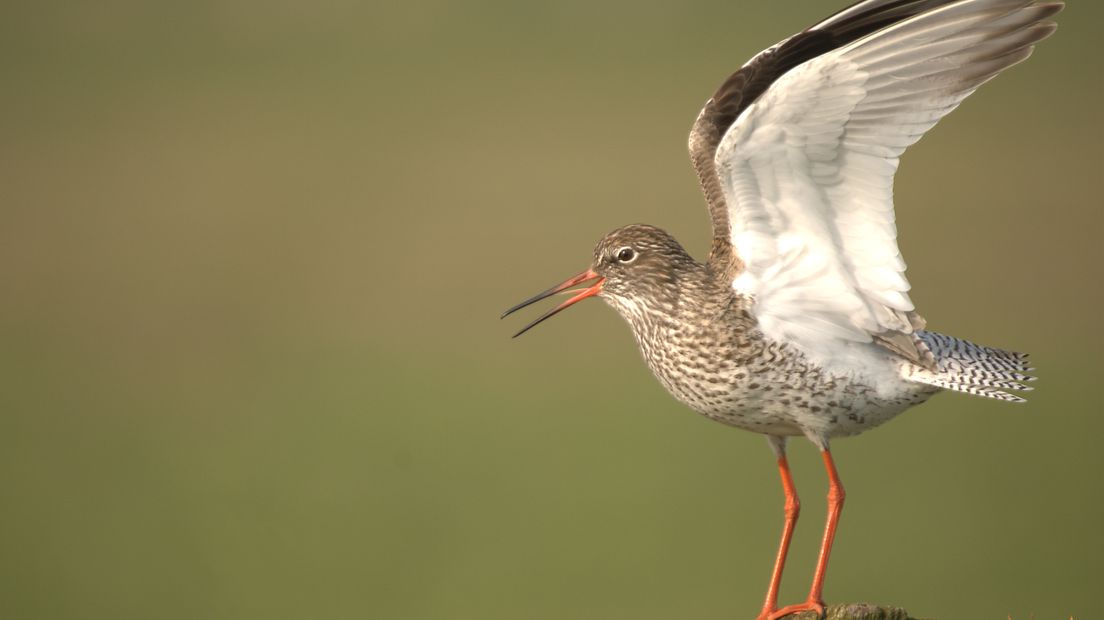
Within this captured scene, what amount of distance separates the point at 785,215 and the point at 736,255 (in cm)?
32

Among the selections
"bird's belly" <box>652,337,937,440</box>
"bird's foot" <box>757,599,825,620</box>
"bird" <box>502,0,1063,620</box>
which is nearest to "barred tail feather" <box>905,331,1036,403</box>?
"bird" <box>502,0,1063,620</box>

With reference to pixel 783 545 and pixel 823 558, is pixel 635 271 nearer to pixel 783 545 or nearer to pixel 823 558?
pixel 783 545

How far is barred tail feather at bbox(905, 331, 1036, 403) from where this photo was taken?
5.40m

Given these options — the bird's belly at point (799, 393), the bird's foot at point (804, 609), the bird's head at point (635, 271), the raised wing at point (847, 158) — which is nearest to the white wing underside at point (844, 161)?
the raised wing at point (847, 158)

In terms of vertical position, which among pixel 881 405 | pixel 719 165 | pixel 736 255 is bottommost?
pixel 881 405

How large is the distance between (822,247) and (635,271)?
1.00 metres

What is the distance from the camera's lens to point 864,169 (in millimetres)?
5293

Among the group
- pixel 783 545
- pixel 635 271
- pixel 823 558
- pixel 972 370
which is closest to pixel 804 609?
pixel 823 558

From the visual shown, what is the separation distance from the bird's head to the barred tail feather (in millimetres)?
1168

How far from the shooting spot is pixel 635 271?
6164 millimetres

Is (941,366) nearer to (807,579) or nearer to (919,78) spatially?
(919,78)

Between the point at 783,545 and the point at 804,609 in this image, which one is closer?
the point at 804,609

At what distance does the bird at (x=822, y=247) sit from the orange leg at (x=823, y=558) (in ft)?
0.04

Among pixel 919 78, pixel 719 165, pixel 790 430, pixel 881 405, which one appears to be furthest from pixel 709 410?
pixel 919 78
